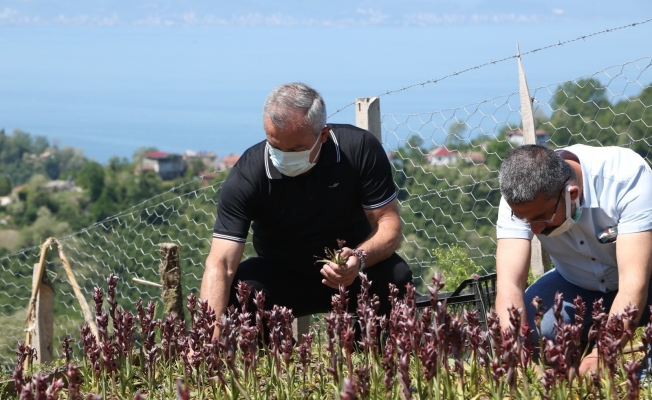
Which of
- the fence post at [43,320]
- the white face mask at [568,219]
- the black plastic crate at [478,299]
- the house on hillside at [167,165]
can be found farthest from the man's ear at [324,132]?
the house on hillside at [167,165]

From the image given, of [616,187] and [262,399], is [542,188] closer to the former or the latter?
[616,187]

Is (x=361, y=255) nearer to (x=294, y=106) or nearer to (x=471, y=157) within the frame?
(x=294, y=106)

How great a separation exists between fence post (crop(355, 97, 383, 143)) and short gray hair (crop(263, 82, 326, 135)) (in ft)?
5.02

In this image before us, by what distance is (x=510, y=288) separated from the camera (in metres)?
3.80

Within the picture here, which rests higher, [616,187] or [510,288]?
[616,187]

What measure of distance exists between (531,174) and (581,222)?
0.58 metres

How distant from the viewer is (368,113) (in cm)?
602

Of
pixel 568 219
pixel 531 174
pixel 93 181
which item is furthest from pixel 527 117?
pixel 93 181

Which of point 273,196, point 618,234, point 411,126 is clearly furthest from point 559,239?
point 411,126

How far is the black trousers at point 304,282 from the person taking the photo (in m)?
4.78

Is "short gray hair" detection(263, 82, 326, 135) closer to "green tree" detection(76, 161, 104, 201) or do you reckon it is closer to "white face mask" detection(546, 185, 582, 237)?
"white face mask" detection(546, 185, 582, 237)

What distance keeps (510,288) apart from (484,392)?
31.1 inches

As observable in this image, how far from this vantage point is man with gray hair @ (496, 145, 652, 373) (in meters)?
3.50

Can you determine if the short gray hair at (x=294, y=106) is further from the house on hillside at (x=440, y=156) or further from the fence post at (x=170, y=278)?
the house on hillside at (x=440, y=156)
